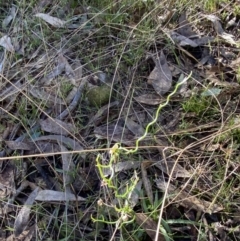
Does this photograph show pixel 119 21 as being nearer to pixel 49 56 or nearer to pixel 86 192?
pixel 49 56

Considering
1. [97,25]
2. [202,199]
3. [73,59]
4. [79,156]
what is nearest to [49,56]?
[73,59]

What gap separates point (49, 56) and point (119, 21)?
315 millimetres

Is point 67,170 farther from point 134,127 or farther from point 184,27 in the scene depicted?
point 184,27

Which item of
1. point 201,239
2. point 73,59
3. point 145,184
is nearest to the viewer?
point 201,239

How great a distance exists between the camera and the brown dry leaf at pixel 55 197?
5.71ft

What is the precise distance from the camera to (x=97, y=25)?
2.19 metres

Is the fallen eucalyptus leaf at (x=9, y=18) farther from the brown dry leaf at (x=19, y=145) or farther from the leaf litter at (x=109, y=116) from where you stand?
the brown dry leaf at (x=19, y=145)

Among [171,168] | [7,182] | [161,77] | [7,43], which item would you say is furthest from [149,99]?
[7,43]

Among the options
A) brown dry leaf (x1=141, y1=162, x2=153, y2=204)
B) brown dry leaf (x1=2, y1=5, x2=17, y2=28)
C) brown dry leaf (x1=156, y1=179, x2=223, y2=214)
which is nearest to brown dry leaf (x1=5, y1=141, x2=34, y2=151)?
brown dry leaf (x1=141, y1=162, x2=153, y2=204)

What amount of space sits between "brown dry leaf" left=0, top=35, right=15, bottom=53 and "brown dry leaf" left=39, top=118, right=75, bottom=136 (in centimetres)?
41

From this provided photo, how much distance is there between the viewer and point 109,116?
191cm

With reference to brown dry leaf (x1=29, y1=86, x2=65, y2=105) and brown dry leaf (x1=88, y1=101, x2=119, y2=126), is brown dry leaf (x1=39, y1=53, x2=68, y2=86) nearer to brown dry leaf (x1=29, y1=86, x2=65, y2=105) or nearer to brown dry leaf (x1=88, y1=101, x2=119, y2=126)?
brown dry leaf (x1=29, y1=86, x2=65, y2=105)

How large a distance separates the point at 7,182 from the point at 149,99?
574 millimetres

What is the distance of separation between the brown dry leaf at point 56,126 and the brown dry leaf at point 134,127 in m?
0.20
